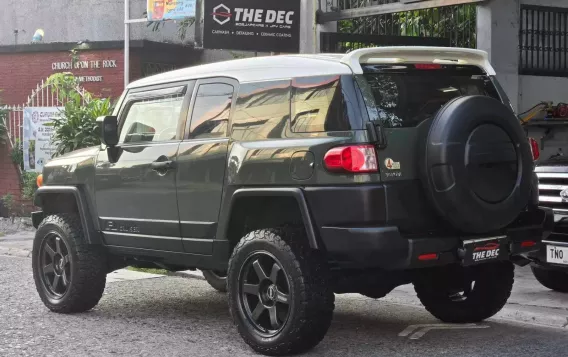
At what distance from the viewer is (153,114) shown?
7691 mm

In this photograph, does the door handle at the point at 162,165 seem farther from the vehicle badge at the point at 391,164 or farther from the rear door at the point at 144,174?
the vehicle badge at the point at 391,164

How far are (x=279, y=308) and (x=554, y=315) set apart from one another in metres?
2.49

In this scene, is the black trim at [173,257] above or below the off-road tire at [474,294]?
above

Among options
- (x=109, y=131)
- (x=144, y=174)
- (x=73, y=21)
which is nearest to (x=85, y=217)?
(x=109, y=131)

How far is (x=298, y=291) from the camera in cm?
607

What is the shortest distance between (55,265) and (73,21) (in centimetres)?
1338

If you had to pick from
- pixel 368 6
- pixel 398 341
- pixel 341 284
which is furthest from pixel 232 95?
pixel 368 6

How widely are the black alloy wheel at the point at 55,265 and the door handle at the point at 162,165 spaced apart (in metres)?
1.39

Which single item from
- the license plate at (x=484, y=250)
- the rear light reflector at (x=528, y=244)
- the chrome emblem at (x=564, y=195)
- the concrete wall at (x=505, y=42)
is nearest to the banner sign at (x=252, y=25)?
the concrete wall at (x=505, y=42)

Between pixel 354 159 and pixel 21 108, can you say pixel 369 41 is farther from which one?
pixel 21 108

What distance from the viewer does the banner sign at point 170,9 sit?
15289 millimetres

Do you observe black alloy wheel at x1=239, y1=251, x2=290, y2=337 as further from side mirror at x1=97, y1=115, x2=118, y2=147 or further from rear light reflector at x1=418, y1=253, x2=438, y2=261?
side mirror at x1=97, y1=115, x2=118, y2=147

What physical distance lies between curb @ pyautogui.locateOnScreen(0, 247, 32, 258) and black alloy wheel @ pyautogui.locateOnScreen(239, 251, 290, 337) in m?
7.15

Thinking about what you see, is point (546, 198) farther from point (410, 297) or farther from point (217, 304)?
point (217, 304)
